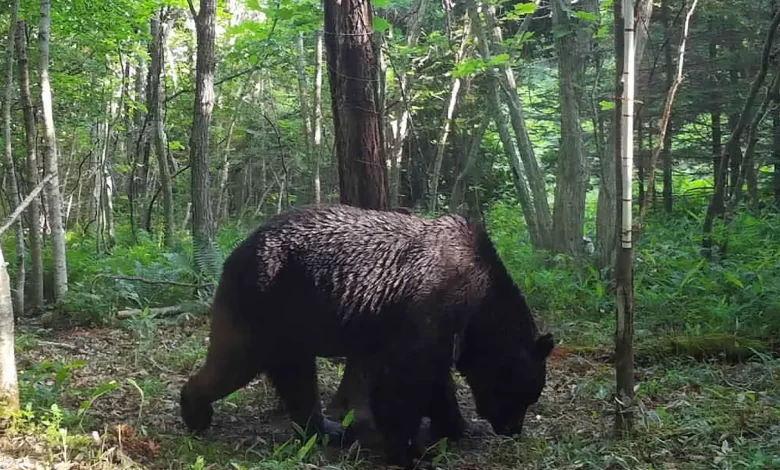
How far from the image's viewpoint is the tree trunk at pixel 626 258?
4578 millimetres

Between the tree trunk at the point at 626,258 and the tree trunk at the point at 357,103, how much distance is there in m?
2.28

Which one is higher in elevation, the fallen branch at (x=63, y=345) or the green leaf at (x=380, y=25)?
the green leaf at (x=380, y=25)

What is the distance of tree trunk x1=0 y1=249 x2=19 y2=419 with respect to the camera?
461cm

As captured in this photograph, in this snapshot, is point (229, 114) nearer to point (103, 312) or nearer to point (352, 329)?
point (103, 312)

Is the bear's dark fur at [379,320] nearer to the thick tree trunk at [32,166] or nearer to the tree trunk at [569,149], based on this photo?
the thick tree trunk at [32,166]

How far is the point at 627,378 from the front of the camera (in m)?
4.86

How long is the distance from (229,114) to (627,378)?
1787 cm

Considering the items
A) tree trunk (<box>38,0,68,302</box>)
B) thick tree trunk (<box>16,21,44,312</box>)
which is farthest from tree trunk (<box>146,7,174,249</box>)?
thick tree trunk (<box>16,21,44,312</box>)

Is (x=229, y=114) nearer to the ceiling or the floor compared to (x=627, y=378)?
nearer to the ceiling

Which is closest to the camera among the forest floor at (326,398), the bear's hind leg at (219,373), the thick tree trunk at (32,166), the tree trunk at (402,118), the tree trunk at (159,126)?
the forest floor at (326,398)

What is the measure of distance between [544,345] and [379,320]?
1.32m

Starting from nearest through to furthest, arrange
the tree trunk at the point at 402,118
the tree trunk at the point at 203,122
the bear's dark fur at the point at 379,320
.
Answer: the bear's dark fur at the point at 379,320
the tree trunk at the point at 203,122
the tree trunk at the point at 402,118

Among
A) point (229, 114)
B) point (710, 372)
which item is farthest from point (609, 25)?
point (229, 114)

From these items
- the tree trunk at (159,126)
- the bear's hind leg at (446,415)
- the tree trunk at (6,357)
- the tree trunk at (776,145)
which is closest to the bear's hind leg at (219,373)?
the tree trunk at (6,357)
